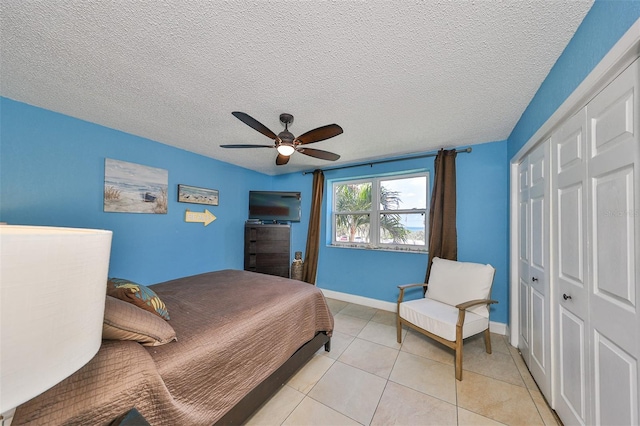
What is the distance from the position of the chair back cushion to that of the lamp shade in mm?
2790

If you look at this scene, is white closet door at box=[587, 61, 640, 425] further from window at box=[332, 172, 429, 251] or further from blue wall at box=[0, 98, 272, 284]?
blue wall at box=[0, 98, 272, 284]

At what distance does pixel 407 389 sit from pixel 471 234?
2.01 m

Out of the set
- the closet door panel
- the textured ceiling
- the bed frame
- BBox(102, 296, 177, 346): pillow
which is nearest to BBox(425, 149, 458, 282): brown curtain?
the textured ceiling

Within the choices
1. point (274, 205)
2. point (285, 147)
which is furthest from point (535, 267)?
point (274, 205)

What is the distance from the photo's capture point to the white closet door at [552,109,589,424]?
4.13 feet

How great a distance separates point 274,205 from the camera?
4.22 m

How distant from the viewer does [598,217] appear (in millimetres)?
1147

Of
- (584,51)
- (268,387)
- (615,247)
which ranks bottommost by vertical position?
(268,387)

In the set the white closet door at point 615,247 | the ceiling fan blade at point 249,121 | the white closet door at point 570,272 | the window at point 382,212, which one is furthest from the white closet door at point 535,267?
the ceiling fan blade at point 249,121

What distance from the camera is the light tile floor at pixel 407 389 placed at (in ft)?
4.97

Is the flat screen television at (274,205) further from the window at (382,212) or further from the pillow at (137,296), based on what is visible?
the pillow at (137,296)

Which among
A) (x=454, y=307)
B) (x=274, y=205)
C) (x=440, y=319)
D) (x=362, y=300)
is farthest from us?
(x=274, y=205)

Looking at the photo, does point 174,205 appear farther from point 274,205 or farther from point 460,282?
point 460,282

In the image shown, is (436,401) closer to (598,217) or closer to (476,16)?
(598,217)
